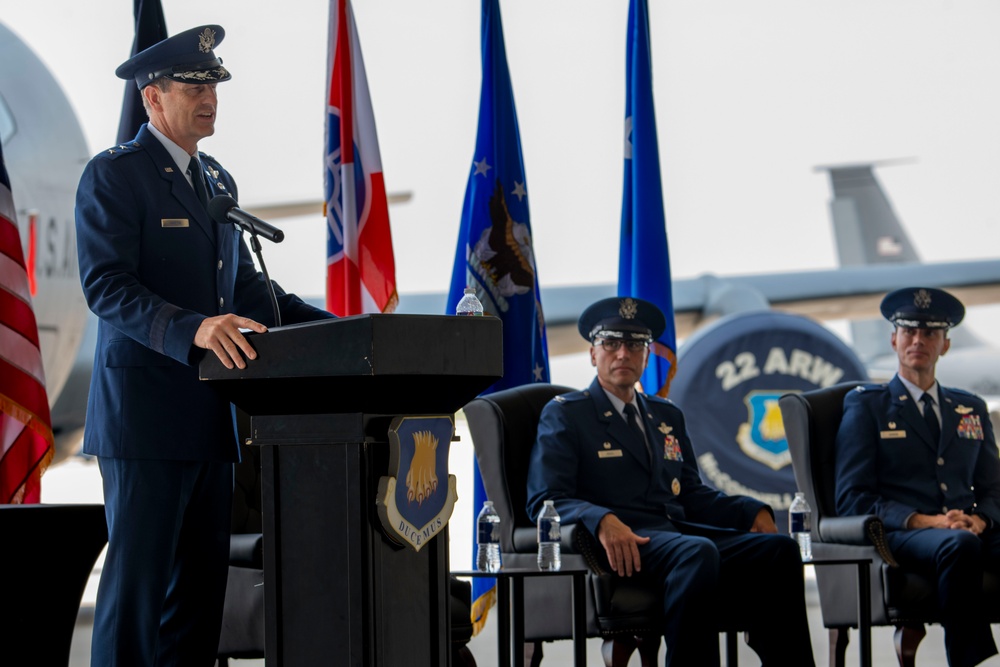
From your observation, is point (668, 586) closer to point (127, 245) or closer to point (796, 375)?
point (127, 245)

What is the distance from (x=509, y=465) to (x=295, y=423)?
1735 mm

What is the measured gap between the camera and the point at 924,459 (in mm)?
3629

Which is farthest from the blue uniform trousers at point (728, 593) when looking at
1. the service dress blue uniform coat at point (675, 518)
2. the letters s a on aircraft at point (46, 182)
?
the letters s a on aircraft at point (46, 182)

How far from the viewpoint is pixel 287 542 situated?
5.19ft

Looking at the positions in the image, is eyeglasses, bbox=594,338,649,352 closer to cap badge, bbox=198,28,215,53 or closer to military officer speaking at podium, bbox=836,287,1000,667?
military officer speaking at podium, bbox=836,287,1000,667

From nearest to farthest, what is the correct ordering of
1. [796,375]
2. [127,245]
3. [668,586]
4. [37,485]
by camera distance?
1. [127,245]
2. [668,586]
3. [37,485]
4. [796,375]

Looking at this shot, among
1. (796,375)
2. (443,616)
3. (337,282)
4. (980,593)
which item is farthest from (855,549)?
(796,375)

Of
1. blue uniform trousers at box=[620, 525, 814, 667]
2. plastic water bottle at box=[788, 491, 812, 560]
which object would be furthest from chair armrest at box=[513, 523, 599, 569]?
plastic water bottle at box=[788, 491, 812, 560]

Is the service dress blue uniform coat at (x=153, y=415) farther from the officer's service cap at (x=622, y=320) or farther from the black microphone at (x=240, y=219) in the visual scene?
A: the officer's service cap at (x=622, y=320)

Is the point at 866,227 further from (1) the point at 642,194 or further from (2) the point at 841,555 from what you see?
(2) the point at 841,555

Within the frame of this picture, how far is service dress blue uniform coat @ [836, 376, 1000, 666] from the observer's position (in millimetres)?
3479

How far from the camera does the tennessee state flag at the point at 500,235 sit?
4168 millimetres

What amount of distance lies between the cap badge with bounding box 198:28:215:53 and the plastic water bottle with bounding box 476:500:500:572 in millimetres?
1585

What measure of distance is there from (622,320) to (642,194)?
1.17 meters
